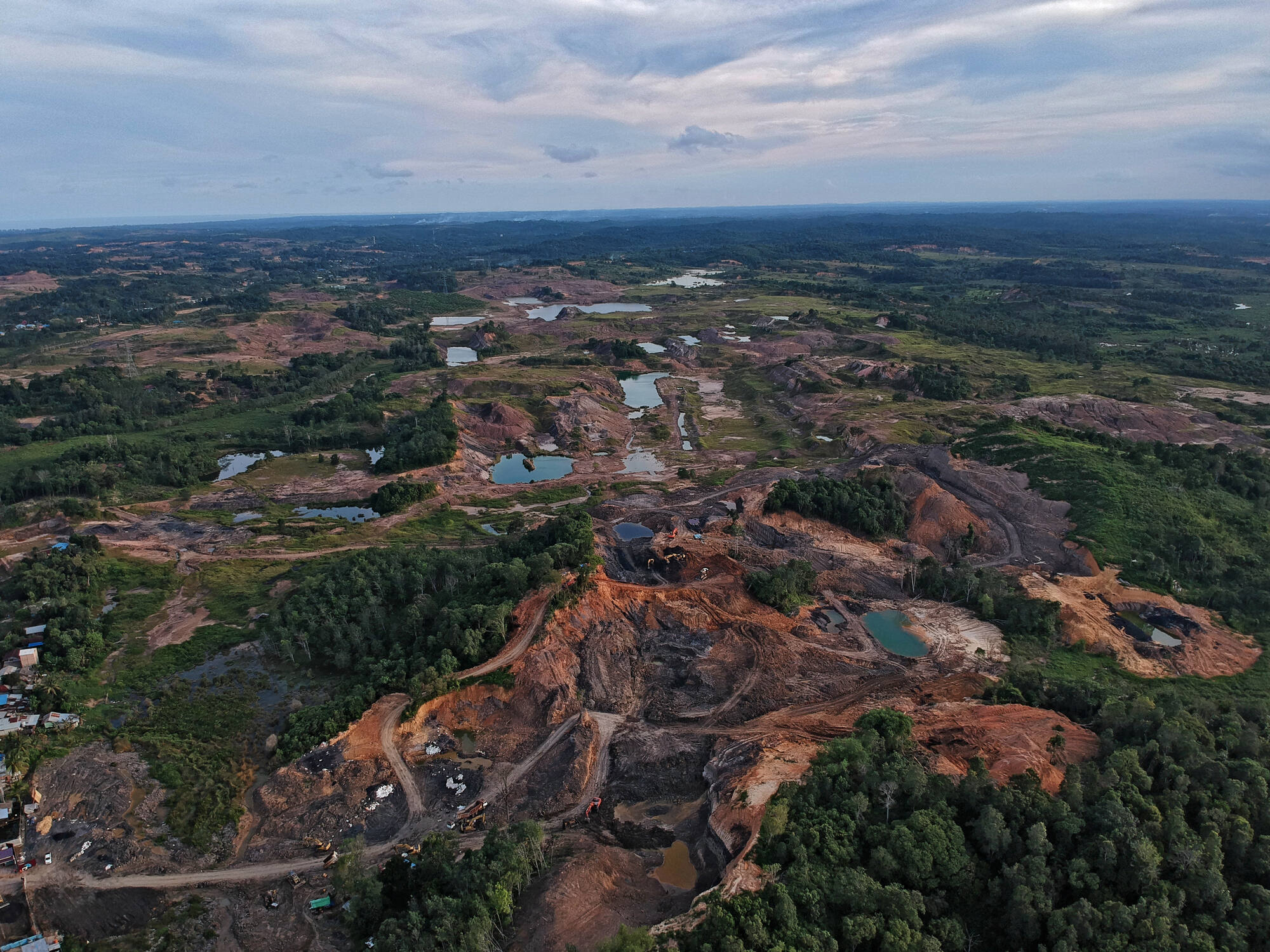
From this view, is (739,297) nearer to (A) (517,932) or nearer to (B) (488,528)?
(B) (488,528)

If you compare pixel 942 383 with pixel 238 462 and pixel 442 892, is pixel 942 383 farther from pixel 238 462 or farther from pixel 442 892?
pixel 238 462

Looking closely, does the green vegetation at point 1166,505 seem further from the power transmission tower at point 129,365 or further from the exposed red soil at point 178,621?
the power transmission tower at point 129,365

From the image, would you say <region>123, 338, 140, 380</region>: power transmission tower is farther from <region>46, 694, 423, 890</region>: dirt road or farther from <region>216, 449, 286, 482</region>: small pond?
<region>46, 694, 423, 890</region>: dirt road

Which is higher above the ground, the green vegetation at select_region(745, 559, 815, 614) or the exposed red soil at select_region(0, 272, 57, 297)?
the exposed red soil at select_region(0, 272, 57, 297)

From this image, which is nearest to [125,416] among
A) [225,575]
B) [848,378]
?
[225,575]

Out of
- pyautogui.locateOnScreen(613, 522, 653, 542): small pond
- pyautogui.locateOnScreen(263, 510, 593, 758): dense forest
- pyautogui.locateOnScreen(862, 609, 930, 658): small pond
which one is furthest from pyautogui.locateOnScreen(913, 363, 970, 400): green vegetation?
pyautogui.locateOnScreen(263, 510, 593, 758): dense forest

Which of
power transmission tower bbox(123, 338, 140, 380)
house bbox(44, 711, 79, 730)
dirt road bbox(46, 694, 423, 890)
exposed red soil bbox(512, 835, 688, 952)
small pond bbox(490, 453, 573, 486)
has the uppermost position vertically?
power transmission tower bbox(123, 338, 140, 380)
